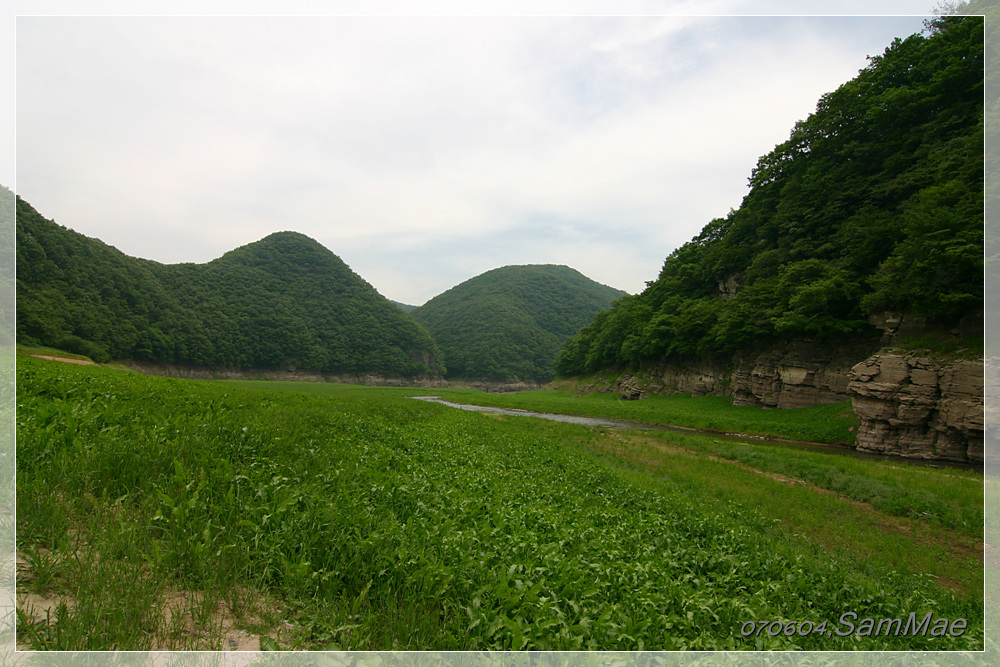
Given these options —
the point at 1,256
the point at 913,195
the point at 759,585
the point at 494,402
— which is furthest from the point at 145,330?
the point at 913,195

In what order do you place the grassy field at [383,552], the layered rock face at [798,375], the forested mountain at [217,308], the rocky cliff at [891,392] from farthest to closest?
1. the forested mountain at [217,308]
2. the layered rock face at [798,375]
3. the rocky cliff at [891,392]
4. the grassy field at [383,552]

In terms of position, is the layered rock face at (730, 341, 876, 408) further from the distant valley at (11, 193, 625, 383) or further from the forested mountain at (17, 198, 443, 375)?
the distant valley at (11, 193, 625, 383)

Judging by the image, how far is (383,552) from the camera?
5.06 m

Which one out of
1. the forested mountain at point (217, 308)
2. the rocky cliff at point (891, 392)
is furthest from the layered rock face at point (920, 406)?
the forested mountain at point (217, 308)

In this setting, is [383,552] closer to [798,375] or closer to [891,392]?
[891,392]

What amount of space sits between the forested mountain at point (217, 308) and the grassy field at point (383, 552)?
3017 inches

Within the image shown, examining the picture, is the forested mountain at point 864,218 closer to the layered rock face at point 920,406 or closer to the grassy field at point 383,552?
the layered rock face at point 920,406

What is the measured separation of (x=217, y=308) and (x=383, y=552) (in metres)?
149

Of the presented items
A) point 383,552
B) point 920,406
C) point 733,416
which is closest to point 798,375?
point 733,416

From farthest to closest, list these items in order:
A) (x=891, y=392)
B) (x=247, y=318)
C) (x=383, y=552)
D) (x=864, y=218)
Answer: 1. (x=247, y=318)
2. (x=864, y=218)
3. (x=891, y=392)
4. (x=383, y=552)

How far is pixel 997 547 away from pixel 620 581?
39.5 ft

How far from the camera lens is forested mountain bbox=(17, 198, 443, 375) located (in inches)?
2911

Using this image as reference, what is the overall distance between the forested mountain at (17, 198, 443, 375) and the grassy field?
76.6 metres

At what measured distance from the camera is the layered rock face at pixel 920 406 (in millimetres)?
20062
